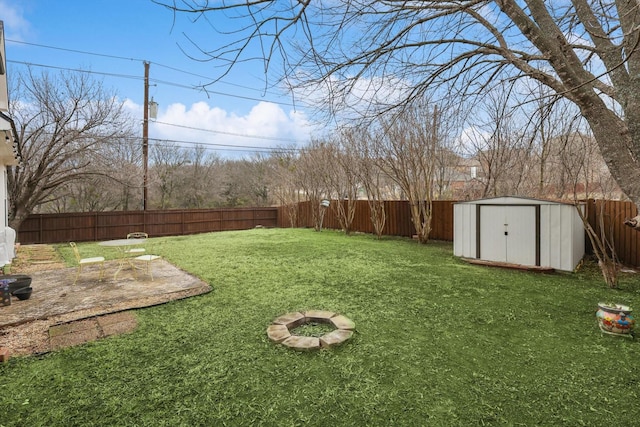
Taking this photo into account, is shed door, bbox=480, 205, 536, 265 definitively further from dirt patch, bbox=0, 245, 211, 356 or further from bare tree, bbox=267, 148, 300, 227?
bare tree, bbox=267, 148, 300, 227

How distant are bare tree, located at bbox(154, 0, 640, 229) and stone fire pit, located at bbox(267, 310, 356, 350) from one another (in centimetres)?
210

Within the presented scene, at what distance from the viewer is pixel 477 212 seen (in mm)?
6688

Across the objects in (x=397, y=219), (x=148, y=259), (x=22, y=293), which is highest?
(x=397, y=219)

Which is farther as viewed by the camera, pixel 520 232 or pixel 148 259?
pixel 520 232

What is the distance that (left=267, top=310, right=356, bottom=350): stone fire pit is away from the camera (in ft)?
9.06

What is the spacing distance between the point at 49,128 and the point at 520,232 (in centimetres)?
1292

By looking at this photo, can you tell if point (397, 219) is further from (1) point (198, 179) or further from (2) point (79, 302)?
(1) point (198, 179)

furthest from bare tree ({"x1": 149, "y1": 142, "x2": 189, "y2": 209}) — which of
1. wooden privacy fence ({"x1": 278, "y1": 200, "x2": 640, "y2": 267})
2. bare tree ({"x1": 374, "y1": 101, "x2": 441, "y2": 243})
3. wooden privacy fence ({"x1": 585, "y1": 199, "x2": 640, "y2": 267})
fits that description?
wooden privacy fence ({"x1": 585, "y1": 199, "x2": 640, "y2": 267})

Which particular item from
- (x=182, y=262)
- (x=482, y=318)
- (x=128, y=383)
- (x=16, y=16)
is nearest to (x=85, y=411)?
(x=128, y=383)

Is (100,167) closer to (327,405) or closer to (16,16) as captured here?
(16,16)

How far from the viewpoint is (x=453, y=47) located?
2914mm

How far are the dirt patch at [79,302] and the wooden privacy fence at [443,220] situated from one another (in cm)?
615

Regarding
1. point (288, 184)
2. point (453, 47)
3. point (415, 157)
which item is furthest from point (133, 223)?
point (453, 47)

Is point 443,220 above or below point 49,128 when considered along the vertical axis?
below
